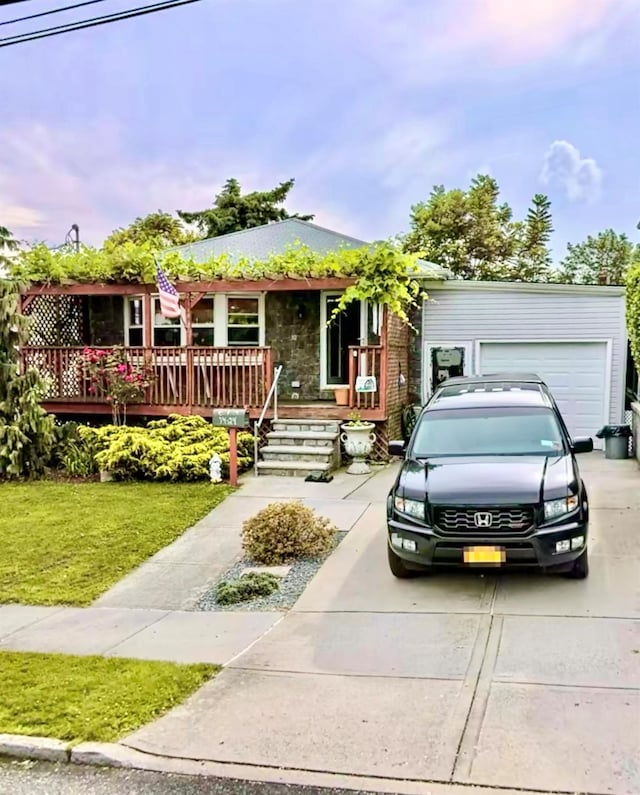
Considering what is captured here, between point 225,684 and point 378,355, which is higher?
point 378,355

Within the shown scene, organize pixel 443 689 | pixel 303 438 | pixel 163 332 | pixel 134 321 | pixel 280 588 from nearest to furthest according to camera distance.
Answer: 1. pixel 443 689
2. pixel 280 588
3. pixel 303 438
4. pixel 163 332
5. pixel 134 321

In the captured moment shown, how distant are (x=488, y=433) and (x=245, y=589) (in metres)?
2.79

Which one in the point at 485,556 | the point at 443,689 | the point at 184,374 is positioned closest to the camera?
the point at 443,689

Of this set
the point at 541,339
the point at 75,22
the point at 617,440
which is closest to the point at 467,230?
the point at 541,339

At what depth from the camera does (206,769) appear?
328cm

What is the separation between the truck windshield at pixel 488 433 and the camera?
20.6 feet

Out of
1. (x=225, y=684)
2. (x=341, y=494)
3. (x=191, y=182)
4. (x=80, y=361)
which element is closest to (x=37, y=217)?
(x=191, y=182)

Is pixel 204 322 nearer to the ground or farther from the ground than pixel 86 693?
farther from the ground

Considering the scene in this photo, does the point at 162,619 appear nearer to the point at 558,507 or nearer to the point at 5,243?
the point at 558,507

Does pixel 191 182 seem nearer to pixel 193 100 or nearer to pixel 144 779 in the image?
pixel 193 100

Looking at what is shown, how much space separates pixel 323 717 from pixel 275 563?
3143 mm

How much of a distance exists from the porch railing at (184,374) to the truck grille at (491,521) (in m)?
7.40

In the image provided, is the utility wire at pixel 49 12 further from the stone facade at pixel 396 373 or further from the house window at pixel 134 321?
Result: the house window at pixel 134 321

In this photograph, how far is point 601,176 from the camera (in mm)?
27188
